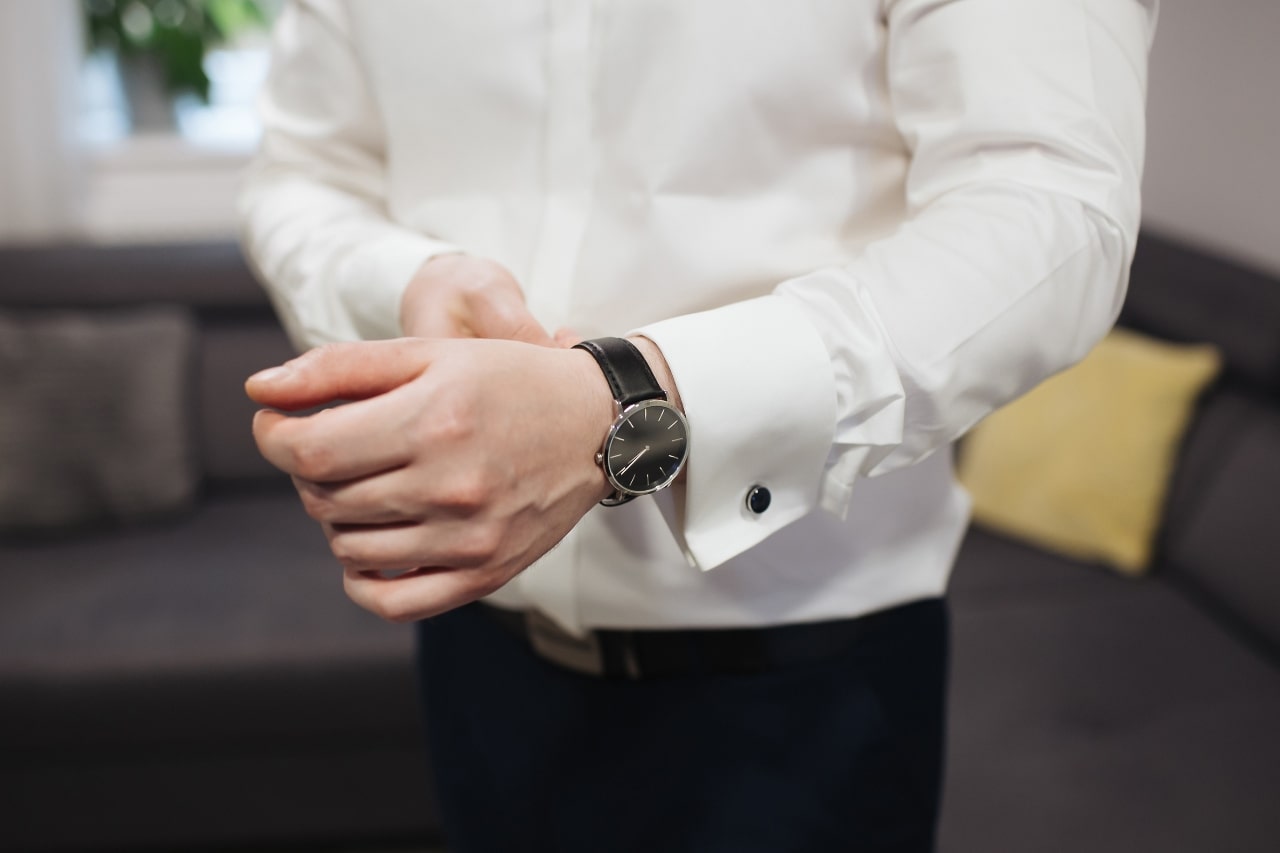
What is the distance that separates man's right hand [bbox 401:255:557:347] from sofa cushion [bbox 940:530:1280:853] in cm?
101

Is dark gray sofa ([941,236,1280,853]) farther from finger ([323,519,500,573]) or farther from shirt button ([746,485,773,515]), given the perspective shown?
finger ([323,519,500,573])

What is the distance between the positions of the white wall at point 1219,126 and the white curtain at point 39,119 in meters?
2.72

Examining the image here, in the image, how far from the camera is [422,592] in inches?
18.4

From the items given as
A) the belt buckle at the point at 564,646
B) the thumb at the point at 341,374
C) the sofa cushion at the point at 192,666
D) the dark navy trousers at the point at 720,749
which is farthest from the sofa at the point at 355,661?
the thumb at the point at 341,374

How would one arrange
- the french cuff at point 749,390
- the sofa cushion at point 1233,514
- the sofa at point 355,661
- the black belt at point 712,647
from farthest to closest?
the sofa cushion at point 1233,514 → the sofa at point 355,661 → the black belt at point 712,647 → the french cuff at point 749,390

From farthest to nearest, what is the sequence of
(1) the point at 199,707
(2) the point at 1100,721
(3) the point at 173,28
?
(3) the point at 173,28
(1) the point at 199,707
(2) the point at 1100,721

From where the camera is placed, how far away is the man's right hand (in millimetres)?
619

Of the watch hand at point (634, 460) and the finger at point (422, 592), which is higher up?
the watch hand at point (634, 460)

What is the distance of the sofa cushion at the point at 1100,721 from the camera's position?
4.35ft

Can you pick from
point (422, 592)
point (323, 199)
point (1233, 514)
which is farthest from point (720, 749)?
point (1233, 514)

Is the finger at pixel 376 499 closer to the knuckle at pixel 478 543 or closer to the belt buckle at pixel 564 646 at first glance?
the knuckle at pixel 478 543

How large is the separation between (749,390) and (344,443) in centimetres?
21

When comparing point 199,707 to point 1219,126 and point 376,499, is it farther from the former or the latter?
point 1219,126

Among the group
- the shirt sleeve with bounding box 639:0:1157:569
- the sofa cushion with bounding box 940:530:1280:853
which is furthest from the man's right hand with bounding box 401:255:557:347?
the sofa cushion with bounding box 940:530:1280:853
